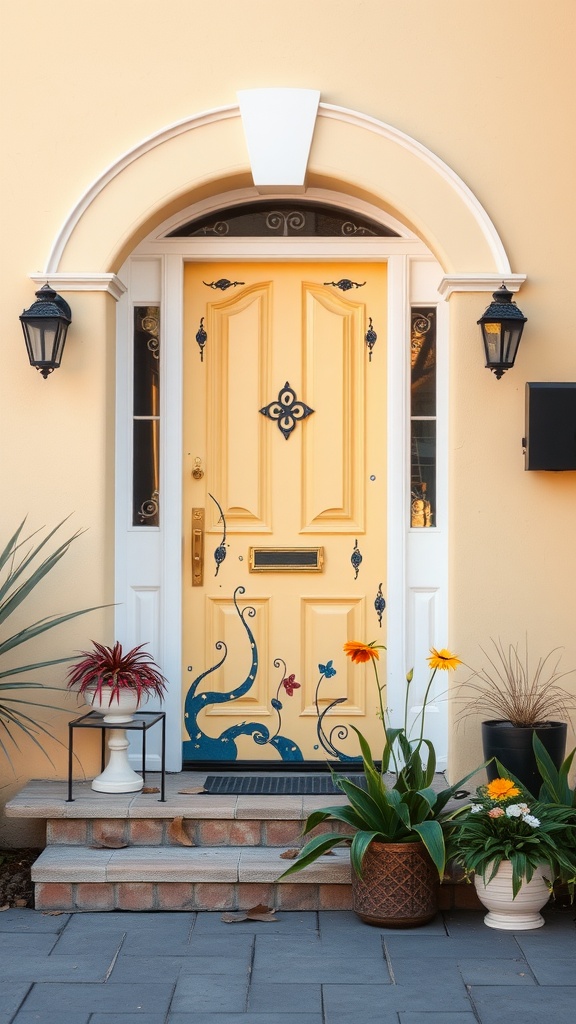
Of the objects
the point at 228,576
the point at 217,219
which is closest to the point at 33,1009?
the point at 228,576

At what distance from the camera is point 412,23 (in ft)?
15.4

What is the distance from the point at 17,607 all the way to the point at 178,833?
3.90 ft

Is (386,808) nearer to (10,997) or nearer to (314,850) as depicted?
(314,850)

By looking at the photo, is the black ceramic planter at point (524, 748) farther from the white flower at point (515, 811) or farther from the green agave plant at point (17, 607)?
the green agave plant at point (17, 607)

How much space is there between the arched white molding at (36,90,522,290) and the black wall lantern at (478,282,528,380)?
7.2 inches

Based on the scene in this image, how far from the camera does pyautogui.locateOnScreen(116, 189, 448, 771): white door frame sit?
16.4 ft

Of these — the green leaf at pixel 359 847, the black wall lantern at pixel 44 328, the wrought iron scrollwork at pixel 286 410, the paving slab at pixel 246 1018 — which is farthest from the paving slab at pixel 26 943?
the wrought iron scrollwork at pixel 286 410

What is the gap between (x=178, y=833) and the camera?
14.1ft

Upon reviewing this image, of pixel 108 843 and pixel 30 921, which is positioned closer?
pixel 30 921

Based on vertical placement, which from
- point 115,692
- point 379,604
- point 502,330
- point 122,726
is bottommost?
point 122,726

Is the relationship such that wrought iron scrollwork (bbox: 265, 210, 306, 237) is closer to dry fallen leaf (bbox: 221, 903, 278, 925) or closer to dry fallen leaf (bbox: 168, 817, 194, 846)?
dry fallen leaf (bbox: 168, 817, 194, 846)

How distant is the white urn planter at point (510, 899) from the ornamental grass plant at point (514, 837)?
0.03 meters

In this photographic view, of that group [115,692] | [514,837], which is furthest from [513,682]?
[115,692]

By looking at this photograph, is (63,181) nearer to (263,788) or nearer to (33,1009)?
(263,788)
